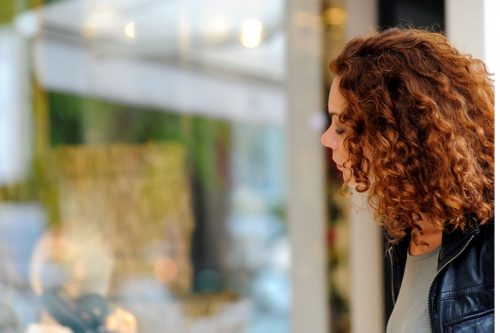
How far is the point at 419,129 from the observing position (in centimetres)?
129

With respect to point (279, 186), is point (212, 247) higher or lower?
lower

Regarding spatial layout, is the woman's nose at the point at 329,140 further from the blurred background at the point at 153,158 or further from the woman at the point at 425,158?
the blurred background at the point at 153,158

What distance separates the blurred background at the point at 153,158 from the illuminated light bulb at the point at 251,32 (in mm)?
13

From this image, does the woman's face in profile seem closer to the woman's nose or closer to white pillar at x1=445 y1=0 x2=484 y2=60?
the woman's nose

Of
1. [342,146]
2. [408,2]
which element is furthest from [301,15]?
[342,146]

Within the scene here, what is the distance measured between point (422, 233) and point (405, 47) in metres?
0.32

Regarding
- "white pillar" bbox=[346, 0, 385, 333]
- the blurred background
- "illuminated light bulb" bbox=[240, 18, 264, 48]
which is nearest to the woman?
"white pillar" bbox=[346, 0, 385, 333]

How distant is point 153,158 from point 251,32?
1.10 metres

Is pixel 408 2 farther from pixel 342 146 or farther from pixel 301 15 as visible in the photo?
pixel 342 146

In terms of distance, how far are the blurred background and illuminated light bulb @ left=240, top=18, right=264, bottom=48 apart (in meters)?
0.01

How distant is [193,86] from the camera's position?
568cm

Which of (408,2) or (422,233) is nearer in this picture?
(422,233)

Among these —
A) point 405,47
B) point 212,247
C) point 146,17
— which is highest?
point 146,17

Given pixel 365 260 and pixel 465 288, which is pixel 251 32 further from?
pixel 465 288
